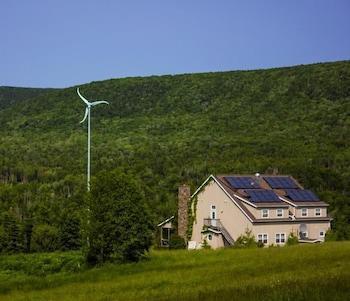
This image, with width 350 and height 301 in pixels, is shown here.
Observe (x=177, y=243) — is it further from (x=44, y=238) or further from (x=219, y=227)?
(x=44, y=238)

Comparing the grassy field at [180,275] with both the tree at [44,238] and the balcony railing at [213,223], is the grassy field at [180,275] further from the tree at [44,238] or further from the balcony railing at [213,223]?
the tree at [44,238]

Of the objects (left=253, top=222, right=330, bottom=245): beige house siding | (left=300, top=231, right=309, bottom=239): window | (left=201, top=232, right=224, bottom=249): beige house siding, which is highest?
(left=253, top=222, right=330, bottom=245): beige house siding

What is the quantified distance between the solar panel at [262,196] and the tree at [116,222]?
1796cm

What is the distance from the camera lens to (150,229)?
4100 centimetres

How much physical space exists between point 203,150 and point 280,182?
88058 mm

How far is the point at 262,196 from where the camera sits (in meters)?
57.7

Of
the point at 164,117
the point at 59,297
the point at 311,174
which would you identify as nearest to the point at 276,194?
the point at 59,297

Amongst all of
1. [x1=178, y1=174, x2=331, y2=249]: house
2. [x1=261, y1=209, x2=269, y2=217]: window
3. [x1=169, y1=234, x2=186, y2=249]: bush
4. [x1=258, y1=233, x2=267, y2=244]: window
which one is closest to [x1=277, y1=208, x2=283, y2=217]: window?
[x1=178, y1=174, x2=331, y2=249]: house

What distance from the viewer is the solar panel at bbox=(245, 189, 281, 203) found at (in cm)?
5694

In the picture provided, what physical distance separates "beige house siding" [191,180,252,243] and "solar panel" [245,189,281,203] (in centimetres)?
178

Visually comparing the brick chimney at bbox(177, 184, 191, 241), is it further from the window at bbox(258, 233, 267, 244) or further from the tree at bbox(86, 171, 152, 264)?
the tree at bbox(86, 171, 152, 264)

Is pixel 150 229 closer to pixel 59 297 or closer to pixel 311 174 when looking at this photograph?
pixel 59 297

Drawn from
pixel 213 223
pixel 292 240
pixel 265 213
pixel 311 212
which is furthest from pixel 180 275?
pixel 311 212

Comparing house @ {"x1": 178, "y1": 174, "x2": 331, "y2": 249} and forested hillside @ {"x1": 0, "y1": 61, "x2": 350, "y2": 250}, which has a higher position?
forested hillside @ {"x1": 0, "y1": 61, "x2": 350, "y2": 250}
